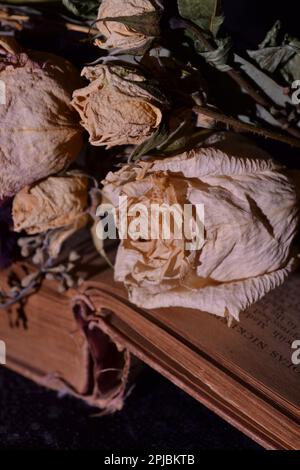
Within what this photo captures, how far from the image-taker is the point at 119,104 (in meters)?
0.32

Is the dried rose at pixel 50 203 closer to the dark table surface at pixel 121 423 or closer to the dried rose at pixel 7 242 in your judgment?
the dried rose at pixel 7 242

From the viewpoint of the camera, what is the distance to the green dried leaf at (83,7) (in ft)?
1.28

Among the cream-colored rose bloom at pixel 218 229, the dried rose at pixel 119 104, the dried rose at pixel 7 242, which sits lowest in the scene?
the dried rose at pixel 7 242

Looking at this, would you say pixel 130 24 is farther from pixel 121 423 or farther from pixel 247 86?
pixel 121 423

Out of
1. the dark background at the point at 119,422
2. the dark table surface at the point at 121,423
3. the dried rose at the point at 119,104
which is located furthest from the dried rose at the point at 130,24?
the dark table surface at the point at 121,423

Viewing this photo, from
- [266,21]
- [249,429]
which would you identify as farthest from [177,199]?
[266,21]

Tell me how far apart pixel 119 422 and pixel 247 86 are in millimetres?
255

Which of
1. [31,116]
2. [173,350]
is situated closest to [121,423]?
[173,350]

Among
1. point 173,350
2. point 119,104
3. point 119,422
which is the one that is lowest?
point 119,422

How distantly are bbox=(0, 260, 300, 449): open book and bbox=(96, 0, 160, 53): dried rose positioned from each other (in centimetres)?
16

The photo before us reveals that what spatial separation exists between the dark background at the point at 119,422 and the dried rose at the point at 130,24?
14 centimetres

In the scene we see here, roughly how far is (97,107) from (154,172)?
6cm

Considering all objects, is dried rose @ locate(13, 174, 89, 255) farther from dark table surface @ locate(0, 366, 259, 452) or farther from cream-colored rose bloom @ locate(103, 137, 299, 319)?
dark table surface @ locate(0, 366, 259, 452)
